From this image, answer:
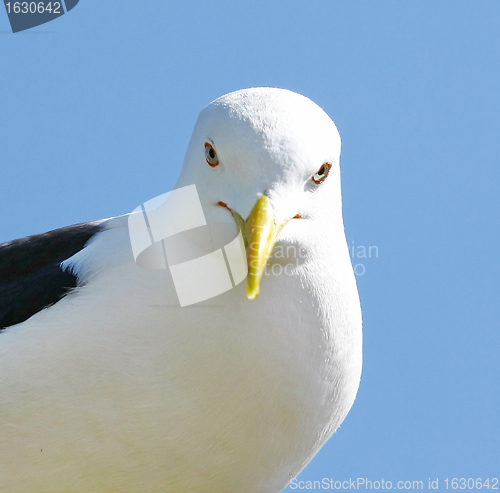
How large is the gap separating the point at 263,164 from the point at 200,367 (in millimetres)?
876

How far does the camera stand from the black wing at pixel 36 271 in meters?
3.68

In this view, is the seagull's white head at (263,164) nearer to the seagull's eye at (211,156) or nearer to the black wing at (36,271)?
the seagull's eye at (211,156)

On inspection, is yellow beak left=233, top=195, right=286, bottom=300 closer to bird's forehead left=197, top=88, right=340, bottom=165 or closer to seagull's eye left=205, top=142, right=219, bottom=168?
bird's forehead left=197, top=88, right=340, bottom=165

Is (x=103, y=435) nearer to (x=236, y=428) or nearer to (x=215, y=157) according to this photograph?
(x=236, y=428)

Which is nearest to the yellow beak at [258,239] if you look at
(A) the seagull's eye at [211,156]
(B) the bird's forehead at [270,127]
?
(B) the bird's forehead at [270,127]

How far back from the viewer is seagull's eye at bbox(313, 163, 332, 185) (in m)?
3.20

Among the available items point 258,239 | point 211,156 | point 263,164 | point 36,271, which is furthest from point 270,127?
point 36,271

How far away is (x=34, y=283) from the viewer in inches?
150

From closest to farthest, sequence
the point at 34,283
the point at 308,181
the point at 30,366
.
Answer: the point at 308,181, the point at 30,366, the point at 34,283

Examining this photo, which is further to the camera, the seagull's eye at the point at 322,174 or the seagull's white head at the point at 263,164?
the seagull's eye at the point at 322,174

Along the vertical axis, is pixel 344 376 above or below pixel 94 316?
below

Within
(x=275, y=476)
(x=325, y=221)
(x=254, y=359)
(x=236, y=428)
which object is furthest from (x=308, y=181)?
(x=275, y=476)

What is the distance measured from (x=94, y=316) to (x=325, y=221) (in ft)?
3.47

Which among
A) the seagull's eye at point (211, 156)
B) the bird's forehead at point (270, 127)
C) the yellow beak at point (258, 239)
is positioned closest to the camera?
the yellow beak at point (258, 239)
